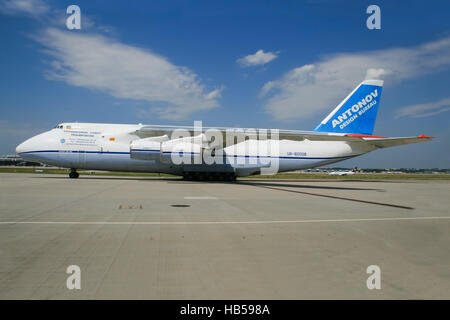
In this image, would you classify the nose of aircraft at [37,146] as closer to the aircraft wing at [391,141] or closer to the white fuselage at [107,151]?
the white fuselage at [107,151]

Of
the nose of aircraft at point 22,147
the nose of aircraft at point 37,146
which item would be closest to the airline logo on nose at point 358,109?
the nose of aircraft at point 37,146

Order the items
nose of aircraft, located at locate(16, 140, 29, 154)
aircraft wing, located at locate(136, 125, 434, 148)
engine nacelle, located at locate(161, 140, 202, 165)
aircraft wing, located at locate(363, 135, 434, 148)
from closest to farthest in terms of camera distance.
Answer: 1. aircraft wing, located at locate(363, 135, 434, 148)
2. aircraft wing, located at locate(136, 125, 434, 148)
3. engine nacelle, located at locate(161, 140, 202, 165)
4. nose of aircraft, located at locate(16, 140, 29, 154)

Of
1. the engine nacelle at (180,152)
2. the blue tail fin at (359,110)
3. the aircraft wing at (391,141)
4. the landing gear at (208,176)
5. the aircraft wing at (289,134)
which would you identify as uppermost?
the blue tail fin at (359,110)

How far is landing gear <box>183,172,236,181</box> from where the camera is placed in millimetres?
22266

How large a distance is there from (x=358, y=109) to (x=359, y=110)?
0.11 m

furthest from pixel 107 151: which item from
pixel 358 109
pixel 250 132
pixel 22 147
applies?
pixel 358 109

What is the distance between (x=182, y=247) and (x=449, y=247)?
177 inches

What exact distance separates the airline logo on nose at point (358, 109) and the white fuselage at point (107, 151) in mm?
1867

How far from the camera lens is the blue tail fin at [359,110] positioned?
72.4 ft

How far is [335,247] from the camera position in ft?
15.9

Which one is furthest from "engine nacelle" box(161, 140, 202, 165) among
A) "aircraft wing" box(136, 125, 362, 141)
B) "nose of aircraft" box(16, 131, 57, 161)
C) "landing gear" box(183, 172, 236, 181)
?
"nose of aircraft" box(16, 131, 57, 161)

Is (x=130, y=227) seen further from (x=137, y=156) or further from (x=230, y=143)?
(x=230, y=143)

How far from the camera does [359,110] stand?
2225cm

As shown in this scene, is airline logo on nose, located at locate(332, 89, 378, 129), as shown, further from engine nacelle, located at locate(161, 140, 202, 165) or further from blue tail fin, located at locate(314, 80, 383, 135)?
engine nacelle, located at locate(161, 140, 202, 165)
